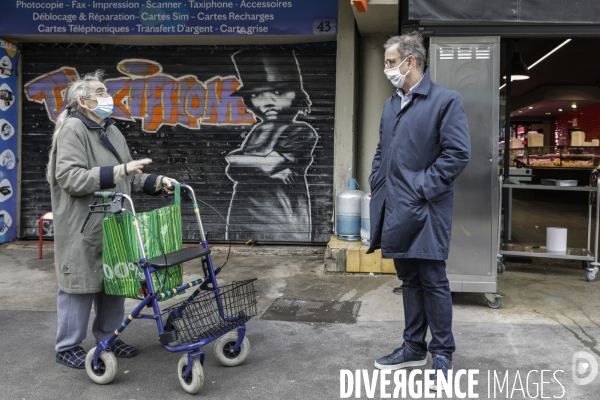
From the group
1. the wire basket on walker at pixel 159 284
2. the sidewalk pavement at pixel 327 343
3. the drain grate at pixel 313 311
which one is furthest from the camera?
the drain grate at pixel 313 311

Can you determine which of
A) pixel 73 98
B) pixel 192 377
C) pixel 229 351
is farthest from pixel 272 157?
pixel 192 377

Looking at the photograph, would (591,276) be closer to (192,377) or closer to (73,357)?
(192,377)

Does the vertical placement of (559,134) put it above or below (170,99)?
above

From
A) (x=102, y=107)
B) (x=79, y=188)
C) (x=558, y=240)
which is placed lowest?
(x=558, y=240)

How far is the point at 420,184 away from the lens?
351 centimetres

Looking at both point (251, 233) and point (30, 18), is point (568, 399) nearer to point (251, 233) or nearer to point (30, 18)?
point (251, 233)

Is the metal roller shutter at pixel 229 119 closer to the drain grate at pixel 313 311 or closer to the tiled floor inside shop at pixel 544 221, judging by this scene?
the drain grate at pixel 313 311

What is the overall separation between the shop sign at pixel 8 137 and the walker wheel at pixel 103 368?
17.1ft

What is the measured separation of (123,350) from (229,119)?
14.4ft

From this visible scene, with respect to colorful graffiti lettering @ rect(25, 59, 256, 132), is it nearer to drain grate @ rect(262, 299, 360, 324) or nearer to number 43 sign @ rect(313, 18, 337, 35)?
number 43 sign @ rect(313, 18, 337, 35)

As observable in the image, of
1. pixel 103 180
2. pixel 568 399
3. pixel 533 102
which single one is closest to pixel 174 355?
pixel 103 180

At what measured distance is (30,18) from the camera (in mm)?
7684

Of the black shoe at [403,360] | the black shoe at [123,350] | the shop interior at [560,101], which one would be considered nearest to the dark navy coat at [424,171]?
the black shoe at [403,360]

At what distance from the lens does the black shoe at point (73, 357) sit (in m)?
3.90
